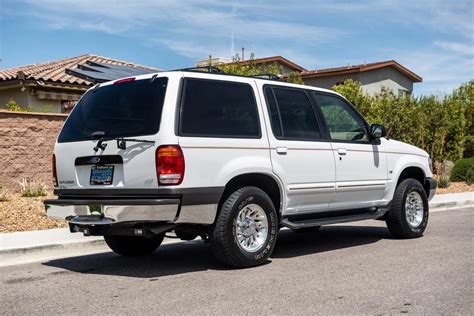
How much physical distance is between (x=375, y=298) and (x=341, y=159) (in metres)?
2.87

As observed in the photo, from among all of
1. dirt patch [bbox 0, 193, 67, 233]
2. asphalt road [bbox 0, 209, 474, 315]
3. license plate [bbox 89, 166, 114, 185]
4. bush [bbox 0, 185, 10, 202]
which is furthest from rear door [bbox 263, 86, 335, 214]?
bush [bbox 0, 185, 10, 202]

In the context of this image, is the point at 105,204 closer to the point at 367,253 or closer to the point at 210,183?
the point at 210,183

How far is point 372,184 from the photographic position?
863 cm

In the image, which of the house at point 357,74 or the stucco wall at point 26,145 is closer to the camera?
the stucco wall at point 26,145

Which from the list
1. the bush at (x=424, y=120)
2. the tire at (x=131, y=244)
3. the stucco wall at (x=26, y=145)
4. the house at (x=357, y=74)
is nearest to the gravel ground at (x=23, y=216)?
the stucco wall at (x=26, y=145)

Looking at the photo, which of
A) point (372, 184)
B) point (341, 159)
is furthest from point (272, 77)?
point (372, 184)

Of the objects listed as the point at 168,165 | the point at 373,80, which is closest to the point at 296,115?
the point at 168,165

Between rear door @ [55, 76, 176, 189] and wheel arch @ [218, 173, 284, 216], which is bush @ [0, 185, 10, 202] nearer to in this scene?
rear door @ [55, 76, 176, 189]

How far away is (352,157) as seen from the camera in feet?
27.4

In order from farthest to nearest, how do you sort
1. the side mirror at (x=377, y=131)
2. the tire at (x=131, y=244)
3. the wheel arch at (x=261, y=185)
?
the side mirror at (x=377, y=131) → the tire at (x=131, y=244) → the wheel arch at (x=261, y=185)

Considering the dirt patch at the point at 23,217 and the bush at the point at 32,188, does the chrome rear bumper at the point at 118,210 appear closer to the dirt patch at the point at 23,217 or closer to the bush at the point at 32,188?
the dirt patch at the point at 23,217

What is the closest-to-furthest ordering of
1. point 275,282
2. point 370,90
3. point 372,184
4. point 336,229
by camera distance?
point 275,282 → point 372,184 → point 336,229 → point 370,90

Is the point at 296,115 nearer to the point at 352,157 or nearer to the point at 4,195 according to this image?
the point at 352,157

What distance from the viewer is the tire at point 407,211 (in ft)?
29.7
